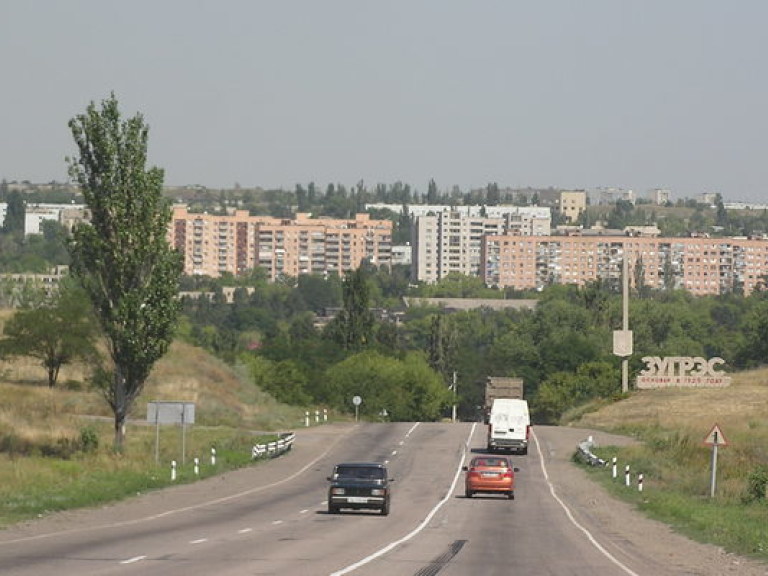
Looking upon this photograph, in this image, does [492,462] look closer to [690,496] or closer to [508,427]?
[690,496]

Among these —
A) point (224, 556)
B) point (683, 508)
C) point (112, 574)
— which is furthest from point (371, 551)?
point (683, 508)

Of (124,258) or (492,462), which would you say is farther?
(124,258)

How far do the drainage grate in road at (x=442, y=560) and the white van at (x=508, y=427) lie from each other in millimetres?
37616

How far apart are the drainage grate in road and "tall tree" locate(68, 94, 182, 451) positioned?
87.2 feet

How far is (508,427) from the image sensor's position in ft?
234

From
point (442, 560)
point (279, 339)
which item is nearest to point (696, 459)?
point (442, 560)

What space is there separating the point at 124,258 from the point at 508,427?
22.0 metres

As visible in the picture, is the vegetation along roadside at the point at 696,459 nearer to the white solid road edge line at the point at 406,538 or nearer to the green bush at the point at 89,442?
the white solid road edge line at the point at 406,538

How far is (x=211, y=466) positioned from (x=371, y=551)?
28.9m

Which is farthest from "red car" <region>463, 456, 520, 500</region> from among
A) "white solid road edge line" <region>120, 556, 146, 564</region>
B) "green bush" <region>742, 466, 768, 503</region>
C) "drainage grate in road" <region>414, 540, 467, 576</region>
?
"white solid road edge line" <region>120, 556, 146, 564</region>

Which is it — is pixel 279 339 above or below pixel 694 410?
above

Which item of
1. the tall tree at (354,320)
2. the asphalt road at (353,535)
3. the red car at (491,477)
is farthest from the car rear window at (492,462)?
the tall tree at (354,320)

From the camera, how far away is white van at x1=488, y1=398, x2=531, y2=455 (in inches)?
2810

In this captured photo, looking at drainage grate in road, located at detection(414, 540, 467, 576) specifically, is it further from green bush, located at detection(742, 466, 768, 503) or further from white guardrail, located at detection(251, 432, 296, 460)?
white guardrail, located at detection(251, 432, 296, 460)
